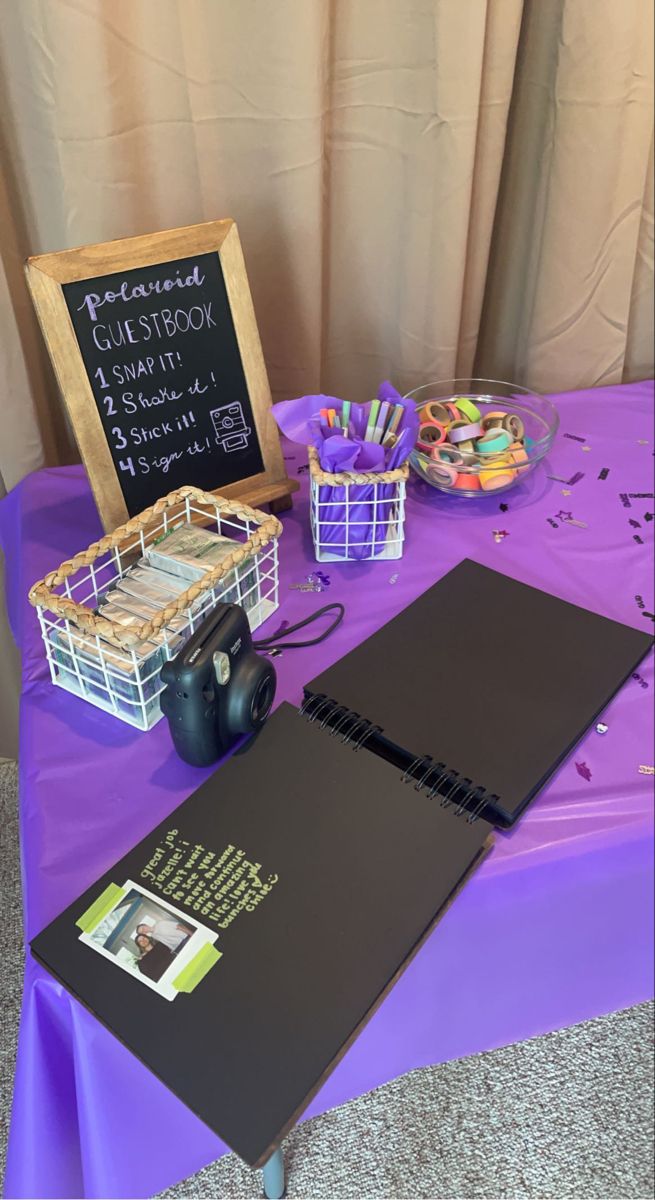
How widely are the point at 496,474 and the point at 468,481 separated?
0.12 feet

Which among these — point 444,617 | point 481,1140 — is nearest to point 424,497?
point 444,617

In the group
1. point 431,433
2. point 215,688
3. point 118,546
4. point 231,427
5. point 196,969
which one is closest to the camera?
point 196,969

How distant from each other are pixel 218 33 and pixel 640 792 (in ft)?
3.32

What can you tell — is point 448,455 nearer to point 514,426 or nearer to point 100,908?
point 514,426

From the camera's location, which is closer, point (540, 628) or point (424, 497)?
point (540, 628)

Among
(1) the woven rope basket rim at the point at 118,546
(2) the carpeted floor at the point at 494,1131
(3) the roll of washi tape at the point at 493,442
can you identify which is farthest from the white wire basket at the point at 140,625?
(2) the carpeted floor at the point at 494,1131

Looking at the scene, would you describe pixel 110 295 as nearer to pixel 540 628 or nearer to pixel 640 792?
pixel 540 628

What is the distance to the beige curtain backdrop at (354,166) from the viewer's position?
1.03 m

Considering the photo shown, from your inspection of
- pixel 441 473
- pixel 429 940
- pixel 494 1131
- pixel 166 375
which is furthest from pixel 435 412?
pixel 494 1131

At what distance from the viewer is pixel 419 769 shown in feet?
2.53

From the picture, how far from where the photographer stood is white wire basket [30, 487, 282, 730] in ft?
2.60

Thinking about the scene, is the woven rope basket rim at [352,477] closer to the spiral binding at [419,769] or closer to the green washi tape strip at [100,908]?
the spiral binding at [419,769]

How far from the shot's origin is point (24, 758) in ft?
2.64

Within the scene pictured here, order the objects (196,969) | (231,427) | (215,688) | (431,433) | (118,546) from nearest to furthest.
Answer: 1. (196,969)
2. (215,688)
3. (118,546)
4. (231,427)
5. (431,433)
